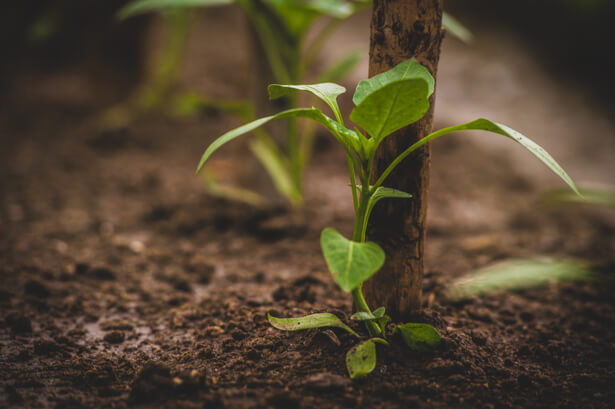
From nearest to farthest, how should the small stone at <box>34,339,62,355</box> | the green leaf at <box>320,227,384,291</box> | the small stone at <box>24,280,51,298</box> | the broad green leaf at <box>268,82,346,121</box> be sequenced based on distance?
the green leaf at <box>320,227,384,291</box>, the broad green leaf at <box>268,82,346,121</box>, the small stone at <box>34,339,62,355</box>, the small stone at <box>24,280,51,298</box>

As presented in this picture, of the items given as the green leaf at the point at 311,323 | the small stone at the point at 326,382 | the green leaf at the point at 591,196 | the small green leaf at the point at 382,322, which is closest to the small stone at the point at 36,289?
the green leaf at the point at 311,323

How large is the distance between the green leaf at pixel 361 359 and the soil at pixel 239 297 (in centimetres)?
4

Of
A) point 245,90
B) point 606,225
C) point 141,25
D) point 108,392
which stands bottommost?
point 108,392

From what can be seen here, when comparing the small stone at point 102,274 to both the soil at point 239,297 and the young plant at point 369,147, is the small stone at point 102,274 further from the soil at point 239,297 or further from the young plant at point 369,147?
the young plant at point 369,147

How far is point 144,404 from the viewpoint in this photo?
A: 2.78 feet

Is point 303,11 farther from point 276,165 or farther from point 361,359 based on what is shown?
point 361,359

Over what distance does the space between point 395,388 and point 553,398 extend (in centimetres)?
34

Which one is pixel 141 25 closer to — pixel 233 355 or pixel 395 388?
Answer: pixel 233 355

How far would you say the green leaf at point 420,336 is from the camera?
893mm

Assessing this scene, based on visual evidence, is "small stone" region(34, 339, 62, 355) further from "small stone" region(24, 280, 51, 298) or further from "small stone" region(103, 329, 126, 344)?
"small stone" region(24, 280, 51, 298)

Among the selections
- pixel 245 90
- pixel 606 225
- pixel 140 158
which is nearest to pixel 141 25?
pixel 245 90

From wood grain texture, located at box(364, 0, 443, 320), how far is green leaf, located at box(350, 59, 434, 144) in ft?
0.31

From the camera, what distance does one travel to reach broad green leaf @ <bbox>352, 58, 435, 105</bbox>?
80 cm

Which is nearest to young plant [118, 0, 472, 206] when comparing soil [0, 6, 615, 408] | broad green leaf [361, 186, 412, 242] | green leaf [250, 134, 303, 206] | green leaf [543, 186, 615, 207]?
green leaf [250, 134, 303, 206]
